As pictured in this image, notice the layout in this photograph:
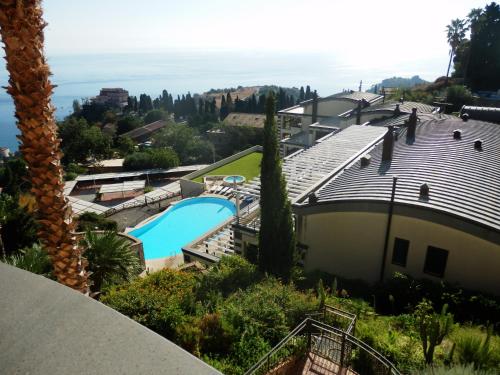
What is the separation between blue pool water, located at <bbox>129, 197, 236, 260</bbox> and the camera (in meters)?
26.9

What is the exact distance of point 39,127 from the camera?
6695 mm

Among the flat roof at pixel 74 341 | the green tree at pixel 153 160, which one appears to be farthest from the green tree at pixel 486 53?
the flat roof at pixel 74 341

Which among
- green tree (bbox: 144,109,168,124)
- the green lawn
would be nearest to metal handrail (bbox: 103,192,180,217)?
the green lawn

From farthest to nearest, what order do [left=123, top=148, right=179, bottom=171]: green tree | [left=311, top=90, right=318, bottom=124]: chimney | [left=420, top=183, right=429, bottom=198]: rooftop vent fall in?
[left=123, top=148, right=179, bottom=171]: green tree → [left=311, top=90, right=318, bottom=124]: chimney → [left=420, top=183, right=429, bottom=198]: rooftop vent

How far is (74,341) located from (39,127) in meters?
5.81

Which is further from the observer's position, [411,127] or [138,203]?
[138,203]

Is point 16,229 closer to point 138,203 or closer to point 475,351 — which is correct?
point 475,351

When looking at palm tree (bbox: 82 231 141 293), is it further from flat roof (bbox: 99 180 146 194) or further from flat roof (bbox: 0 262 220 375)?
flat roof (bbox: 99 180 146 194)

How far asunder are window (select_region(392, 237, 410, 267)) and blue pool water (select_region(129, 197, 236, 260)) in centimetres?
1682

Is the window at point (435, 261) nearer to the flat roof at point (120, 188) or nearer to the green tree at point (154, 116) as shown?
the flat roof at point (120, 188)

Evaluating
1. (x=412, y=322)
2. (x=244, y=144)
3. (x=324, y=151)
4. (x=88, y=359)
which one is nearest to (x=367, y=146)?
(x=324, y=151)

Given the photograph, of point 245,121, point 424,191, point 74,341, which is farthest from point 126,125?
point 74,341

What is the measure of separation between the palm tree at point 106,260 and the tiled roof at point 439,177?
8.50 meters

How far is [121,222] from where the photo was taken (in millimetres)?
32906
